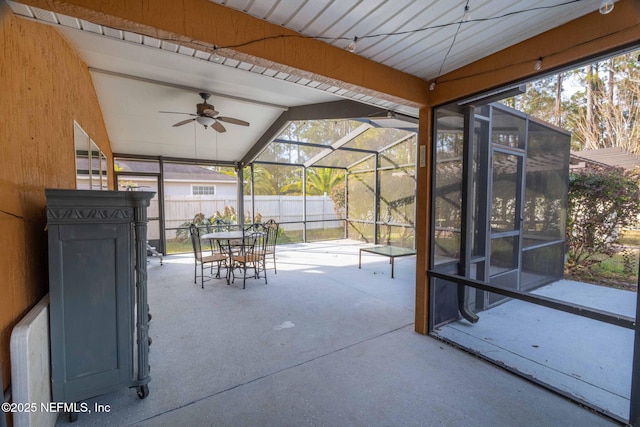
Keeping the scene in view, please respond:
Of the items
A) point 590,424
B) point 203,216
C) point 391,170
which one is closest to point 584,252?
point 590,424

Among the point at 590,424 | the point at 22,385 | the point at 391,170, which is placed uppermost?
the point at 391,170

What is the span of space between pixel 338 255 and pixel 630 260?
15.5 ft

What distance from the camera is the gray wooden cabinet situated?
1.62 m

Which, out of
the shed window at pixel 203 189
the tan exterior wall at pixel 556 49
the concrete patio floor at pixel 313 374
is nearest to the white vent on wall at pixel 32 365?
the concrete patio floor at pixel 313 374

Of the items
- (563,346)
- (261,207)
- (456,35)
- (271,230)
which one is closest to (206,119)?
(271,230)

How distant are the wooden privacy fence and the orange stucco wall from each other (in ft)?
17.2

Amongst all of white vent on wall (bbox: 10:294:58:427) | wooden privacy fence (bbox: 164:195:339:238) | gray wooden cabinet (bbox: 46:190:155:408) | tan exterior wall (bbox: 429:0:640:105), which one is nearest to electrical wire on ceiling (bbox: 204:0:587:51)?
tan exterior wall (bbox: 429:0:640:105)

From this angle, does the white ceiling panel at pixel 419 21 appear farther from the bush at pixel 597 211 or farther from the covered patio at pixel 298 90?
the bush at pixel 597 211

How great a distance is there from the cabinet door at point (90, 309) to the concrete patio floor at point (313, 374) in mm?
263

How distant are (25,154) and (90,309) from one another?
0.96m

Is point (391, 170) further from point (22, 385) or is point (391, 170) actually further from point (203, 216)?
point (22, 385)

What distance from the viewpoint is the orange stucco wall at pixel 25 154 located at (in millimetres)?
1336

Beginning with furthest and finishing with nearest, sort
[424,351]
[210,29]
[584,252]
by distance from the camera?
1. [584,252]
2. [424,351]
3. [210,29]

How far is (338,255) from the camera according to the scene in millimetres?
6699
